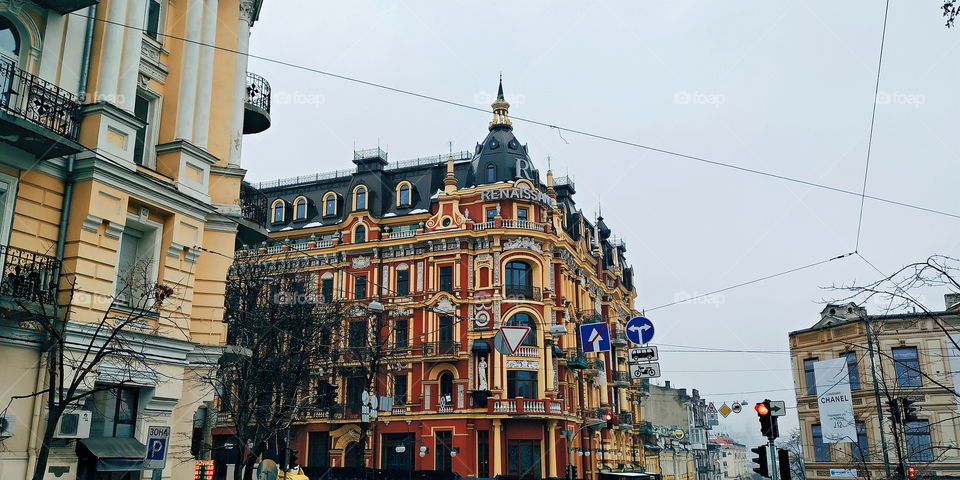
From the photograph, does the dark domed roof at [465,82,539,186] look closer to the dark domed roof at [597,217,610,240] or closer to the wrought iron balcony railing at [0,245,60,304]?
the dark domed roof at [597,217,610,240]

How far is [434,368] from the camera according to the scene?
161ft

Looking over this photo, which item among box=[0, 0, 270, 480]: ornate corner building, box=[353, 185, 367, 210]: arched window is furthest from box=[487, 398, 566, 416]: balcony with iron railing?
box=[0, 0, 270, 480]: ornate corner building

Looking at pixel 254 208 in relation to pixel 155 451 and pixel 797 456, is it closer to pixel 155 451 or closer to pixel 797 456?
pixel 155 451

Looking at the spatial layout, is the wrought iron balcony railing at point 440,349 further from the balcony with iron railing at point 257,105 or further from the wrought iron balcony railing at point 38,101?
the wrought iron balcony railing at point 38,101

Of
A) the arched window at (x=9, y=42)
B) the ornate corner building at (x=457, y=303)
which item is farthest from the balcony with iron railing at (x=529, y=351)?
the arched window at (x=9, y=42)

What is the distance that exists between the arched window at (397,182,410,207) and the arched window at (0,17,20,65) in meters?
41.1

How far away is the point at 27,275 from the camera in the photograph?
12.2m

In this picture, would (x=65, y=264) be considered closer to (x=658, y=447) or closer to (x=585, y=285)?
(x=585, y=285)

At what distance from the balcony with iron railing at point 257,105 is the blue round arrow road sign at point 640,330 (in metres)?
12.1

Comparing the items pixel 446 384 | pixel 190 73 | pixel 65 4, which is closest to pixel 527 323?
pixel 446 384

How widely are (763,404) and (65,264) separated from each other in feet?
49.6

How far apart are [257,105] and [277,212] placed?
38.7 m

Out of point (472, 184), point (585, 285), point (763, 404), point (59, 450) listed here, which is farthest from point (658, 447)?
point (59, 450)

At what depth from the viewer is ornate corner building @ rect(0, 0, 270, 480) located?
12.4 meters
